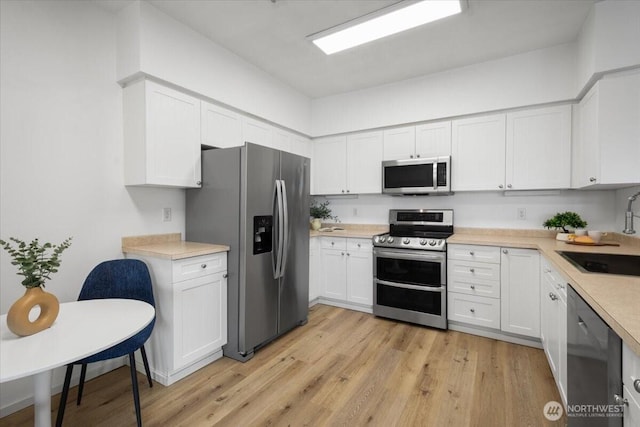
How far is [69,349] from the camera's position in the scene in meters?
1.12

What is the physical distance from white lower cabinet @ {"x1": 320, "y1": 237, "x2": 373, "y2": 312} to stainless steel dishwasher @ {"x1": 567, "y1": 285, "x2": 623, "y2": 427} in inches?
80.5

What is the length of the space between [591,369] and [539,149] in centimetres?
237

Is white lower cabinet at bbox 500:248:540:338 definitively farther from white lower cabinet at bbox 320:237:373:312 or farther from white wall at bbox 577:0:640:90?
white wall at bbox 577:0:640:90

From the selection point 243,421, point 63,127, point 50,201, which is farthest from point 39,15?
point 243,421

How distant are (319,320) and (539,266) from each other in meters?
2.18

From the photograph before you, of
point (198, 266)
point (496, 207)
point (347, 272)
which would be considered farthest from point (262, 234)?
point (496, 207)

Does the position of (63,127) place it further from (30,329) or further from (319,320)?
(319,320)

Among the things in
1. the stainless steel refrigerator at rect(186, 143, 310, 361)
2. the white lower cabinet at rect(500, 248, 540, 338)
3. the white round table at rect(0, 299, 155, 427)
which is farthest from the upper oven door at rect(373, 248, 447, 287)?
the white round table at rect(0, 299, 155, 427)

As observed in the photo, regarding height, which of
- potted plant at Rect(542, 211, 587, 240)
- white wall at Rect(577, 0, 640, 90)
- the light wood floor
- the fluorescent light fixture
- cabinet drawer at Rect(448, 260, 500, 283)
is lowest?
the light wood floor

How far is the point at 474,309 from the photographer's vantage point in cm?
290

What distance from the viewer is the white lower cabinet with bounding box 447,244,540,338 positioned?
2.63 m

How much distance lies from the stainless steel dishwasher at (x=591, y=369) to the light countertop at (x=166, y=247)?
89.1 inches

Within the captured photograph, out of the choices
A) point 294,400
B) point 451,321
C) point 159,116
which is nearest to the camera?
point 294,400

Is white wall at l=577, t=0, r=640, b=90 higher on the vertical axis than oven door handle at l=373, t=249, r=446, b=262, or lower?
higher
